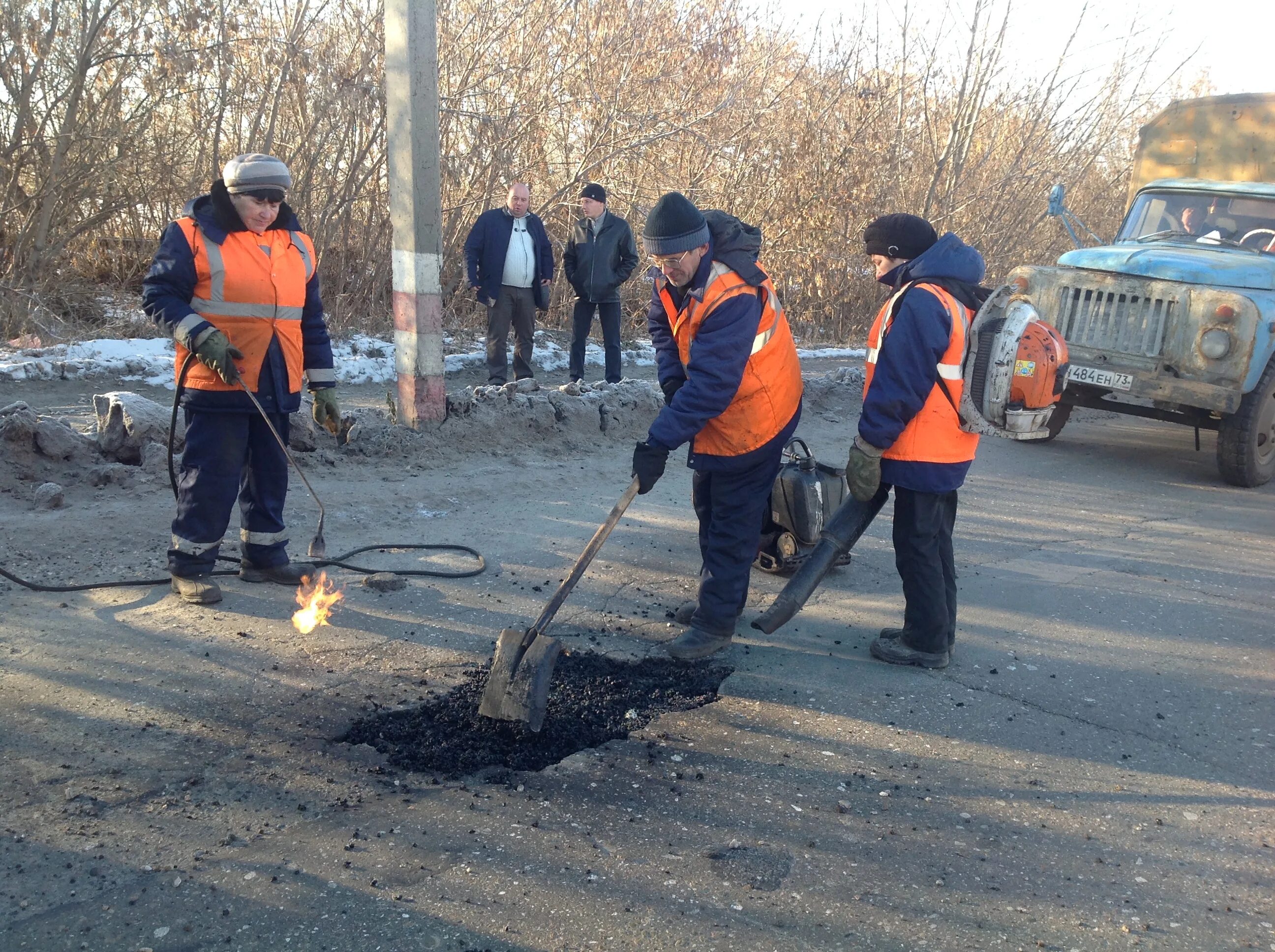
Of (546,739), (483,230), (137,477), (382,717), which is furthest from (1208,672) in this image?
(483,230)

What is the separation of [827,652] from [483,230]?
607cm

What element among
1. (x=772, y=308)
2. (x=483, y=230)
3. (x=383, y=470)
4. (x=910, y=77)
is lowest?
(x=383, y=470)

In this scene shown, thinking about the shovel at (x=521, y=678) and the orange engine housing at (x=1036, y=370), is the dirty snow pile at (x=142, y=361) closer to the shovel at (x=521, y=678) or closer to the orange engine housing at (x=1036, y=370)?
the shovel at (x=521, y=678)

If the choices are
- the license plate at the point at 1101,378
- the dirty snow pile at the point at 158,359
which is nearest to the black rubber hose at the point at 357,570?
the dirty snow pile at the point at 158,359

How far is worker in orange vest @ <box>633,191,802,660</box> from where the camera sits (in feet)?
13.7

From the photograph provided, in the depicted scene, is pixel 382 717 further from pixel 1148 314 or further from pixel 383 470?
pixel 1148 314

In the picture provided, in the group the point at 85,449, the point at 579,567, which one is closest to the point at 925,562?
the point at 579,567

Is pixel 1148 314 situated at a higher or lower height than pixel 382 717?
higher

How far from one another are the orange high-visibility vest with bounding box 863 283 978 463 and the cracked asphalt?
100 cm

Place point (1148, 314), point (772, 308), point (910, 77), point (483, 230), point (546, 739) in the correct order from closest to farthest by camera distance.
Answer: point (546, 739)
point (772, 308)
point (1148, 314)
point (483, 230)
point (910, 77)

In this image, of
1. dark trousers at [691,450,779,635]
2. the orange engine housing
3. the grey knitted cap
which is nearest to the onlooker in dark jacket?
the grey knitted cap

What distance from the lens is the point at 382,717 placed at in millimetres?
3777

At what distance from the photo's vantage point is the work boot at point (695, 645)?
14.7ft

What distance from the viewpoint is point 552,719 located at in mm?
3834
